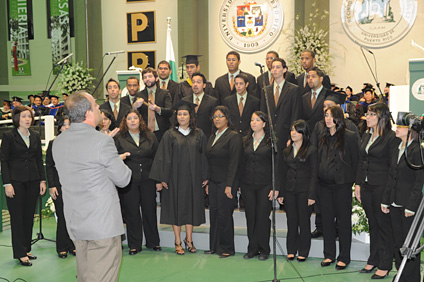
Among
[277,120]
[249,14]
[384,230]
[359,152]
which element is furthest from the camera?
[249,14]

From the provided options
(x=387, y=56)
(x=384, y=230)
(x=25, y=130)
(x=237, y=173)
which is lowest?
(x=384, y=230)

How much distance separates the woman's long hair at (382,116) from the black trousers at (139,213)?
9.41ft

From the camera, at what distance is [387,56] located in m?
12.0

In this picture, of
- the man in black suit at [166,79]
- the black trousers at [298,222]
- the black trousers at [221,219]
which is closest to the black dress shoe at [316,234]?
the black trousers at [298,222]

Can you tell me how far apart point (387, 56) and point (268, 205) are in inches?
282

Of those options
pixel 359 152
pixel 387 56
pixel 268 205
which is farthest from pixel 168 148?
pixel 387 56

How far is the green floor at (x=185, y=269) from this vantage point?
223 inches

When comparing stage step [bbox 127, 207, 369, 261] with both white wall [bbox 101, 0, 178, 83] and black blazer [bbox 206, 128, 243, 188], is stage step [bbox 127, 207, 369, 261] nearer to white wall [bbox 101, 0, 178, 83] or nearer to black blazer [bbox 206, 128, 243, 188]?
black blazer [bbox 206, 128, 243, 188]

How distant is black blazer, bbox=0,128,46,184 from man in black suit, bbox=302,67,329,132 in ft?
11.1

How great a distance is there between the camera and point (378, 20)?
470 inches

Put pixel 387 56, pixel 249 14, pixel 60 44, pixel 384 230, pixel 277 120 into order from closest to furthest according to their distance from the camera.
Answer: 1. pixel 384 230
2. pixel 277 120
3. pixel 387 56
4. pixel 249 14
5. pixel 60 44

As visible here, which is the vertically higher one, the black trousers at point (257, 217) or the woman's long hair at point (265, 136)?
the woman's long hair at point (265, 136)

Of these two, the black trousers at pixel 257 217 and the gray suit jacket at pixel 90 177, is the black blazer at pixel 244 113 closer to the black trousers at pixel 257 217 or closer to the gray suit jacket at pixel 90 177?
the black trousers at pixel 257 217

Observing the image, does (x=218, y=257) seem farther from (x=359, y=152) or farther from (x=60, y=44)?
(x=60, y=44)
